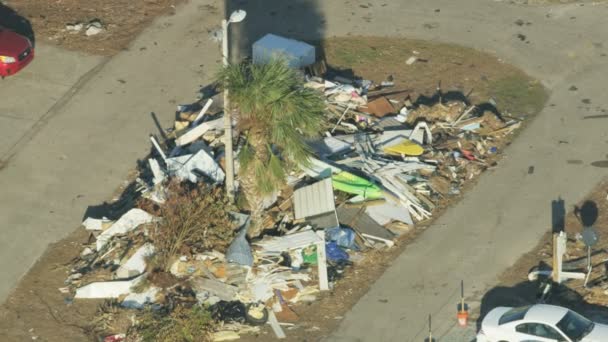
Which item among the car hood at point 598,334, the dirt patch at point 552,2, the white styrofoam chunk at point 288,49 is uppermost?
the dirt patch at point 552,2

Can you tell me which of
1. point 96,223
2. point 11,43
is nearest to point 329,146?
point 96,223

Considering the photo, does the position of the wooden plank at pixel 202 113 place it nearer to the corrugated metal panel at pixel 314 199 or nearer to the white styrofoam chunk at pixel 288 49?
the white styrofoam chunk at pixel 288 49

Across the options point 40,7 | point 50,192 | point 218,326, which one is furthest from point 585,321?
point 40,7

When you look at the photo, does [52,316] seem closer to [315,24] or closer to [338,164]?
[338,164]

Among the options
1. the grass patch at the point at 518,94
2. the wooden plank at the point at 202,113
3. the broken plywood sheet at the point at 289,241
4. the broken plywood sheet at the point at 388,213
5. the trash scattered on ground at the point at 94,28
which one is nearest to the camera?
the broken plywood sheet at the point at 289,241

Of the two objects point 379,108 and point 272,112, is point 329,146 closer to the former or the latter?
point 379,108

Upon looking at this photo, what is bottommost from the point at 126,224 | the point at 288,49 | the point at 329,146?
the point at 126,224

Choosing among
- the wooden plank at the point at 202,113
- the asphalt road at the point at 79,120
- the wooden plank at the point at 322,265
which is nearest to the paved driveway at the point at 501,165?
the wooden plank at the point at 322,265
